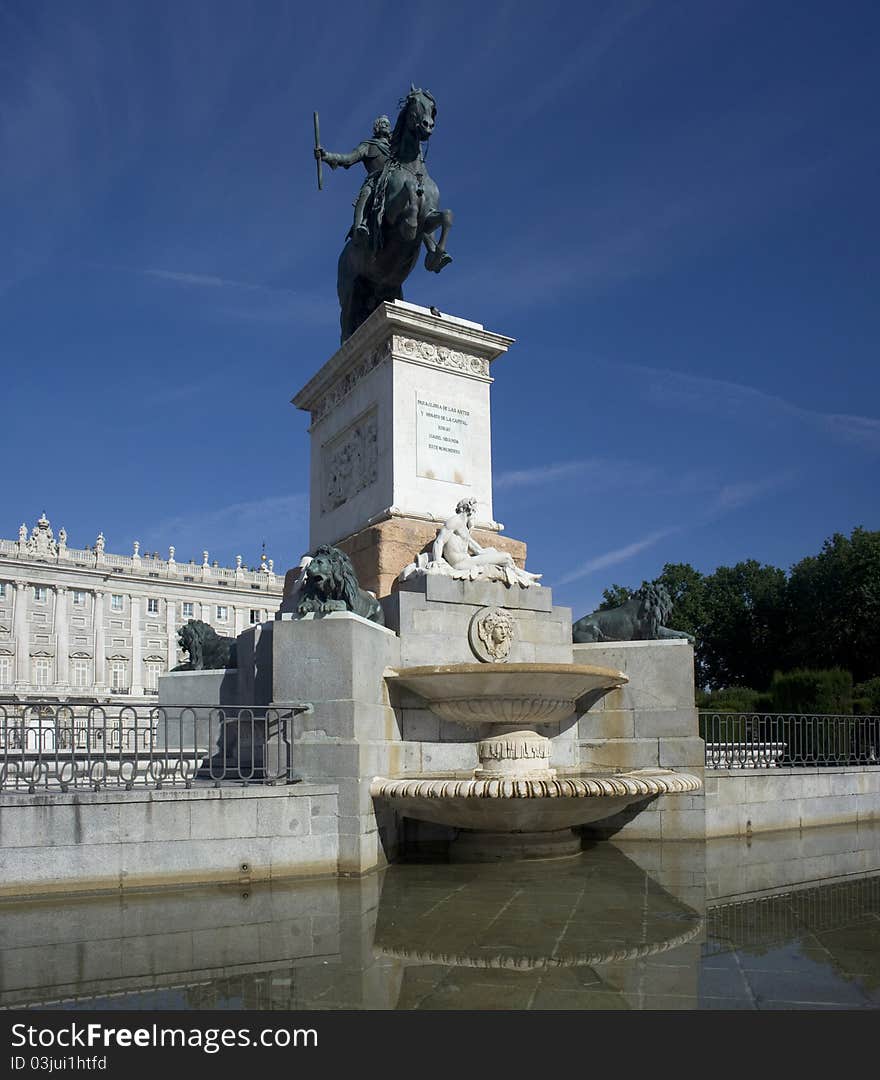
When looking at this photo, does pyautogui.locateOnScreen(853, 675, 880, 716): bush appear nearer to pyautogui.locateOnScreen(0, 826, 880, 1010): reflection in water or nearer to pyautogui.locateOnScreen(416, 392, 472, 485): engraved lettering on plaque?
pyautogui.locateOnScreen(416, 392, 472, 485): engraved lettering on plaque

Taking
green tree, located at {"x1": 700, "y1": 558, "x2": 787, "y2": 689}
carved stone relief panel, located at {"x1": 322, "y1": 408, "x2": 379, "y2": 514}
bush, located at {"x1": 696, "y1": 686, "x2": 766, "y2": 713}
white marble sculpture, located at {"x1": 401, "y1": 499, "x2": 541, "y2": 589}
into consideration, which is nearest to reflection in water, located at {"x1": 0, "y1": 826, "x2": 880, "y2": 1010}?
white marble sculpture, located at {"x1": 401, "y1": 499, "x2": 541, "y2": 589}

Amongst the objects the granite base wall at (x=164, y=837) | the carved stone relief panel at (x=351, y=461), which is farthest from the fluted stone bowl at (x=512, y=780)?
the carved stone relief panel at (x=351, y=461)

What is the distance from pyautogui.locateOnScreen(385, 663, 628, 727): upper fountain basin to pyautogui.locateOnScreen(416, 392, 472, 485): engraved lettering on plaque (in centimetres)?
340

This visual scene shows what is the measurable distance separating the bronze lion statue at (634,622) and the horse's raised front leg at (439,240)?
563cm

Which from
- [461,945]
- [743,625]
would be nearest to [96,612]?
[743,625]

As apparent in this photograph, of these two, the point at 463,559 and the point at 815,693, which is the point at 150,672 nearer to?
the point at 815,693

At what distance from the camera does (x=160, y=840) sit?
852 centimetres

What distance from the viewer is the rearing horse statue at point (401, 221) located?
46.5ft

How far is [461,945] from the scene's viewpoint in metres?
6.30

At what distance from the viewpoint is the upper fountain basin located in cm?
1012

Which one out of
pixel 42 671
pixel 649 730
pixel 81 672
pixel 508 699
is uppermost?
pixel 508 699

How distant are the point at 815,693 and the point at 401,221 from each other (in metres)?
15.6
